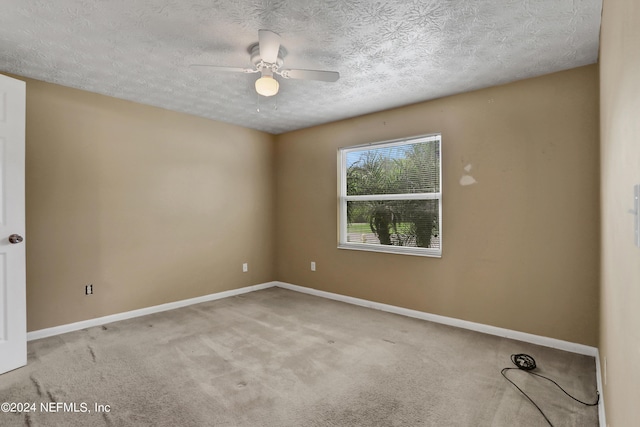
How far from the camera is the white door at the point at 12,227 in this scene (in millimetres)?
2436

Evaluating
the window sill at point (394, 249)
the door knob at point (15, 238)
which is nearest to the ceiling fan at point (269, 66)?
the door knob at point (15, 238)

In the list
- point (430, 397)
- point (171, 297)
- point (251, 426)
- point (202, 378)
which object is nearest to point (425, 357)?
point (430, 397)

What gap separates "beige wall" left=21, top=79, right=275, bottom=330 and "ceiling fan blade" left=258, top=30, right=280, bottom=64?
228 centimetres

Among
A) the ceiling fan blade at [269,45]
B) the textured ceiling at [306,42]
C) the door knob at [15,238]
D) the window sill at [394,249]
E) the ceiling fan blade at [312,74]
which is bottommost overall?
the window sill at [394,249]

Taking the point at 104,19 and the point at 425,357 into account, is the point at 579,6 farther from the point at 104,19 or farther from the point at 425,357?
the point at 104,19

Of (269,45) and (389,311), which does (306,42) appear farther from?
(389,311)

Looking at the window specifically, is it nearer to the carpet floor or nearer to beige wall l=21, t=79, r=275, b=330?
the carpet floor

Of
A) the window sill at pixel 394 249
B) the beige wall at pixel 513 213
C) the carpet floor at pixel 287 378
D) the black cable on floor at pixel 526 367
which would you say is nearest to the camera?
the carpet floor at pixel 287 378

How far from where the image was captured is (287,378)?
93.7 inches

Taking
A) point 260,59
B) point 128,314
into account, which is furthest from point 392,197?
point 128,314

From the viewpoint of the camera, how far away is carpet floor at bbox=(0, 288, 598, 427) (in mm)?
1952

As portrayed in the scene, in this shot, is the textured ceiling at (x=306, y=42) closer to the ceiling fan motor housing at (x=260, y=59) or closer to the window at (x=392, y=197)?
the ceiling fan motor housing at (x=260, y=59)

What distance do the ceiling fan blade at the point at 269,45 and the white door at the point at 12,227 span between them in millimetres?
1959

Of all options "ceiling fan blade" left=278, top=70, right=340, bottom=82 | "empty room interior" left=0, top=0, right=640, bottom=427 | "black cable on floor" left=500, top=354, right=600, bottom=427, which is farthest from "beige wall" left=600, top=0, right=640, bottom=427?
"ceiling fan blade" left=278, top=70, right=340, bottom=82
